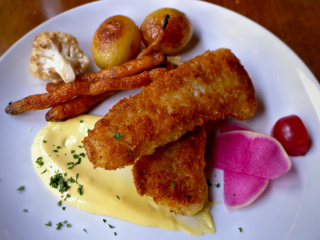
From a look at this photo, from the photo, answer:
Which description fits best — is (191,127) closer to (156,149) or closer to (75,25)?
(156,149)

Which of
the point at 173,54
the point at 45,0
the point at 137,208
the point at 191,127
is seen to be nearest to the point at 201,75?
the point at 191,127

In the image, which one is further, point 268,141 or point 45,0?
point 45,0

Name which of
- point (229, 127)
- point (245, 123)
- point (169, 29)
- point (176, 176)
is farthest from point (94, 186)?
point (169, 29)

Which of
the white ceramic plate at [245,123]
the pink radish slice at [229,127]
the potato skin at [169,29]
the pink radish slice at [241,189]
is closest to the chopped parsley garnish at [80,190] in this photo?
the white ceramic plate at [245,123]

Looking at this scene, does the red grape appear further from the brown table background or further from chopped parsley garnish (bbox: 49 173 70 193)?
chopped parsley garnish (bbox: 49 173 70 193)

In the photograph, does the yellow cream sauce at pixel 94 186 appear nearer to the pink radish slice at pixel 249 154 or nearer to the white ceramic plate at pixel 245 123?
the white ceramic plate at pixel 245 123

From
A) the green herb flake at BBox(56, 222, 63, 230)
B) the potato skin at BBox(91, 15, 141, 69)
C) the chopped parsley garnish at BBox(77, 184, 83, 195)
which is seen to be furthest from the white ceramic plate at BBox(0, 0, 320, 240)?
the potato skin at BBox(91, 15, 141, 69)
